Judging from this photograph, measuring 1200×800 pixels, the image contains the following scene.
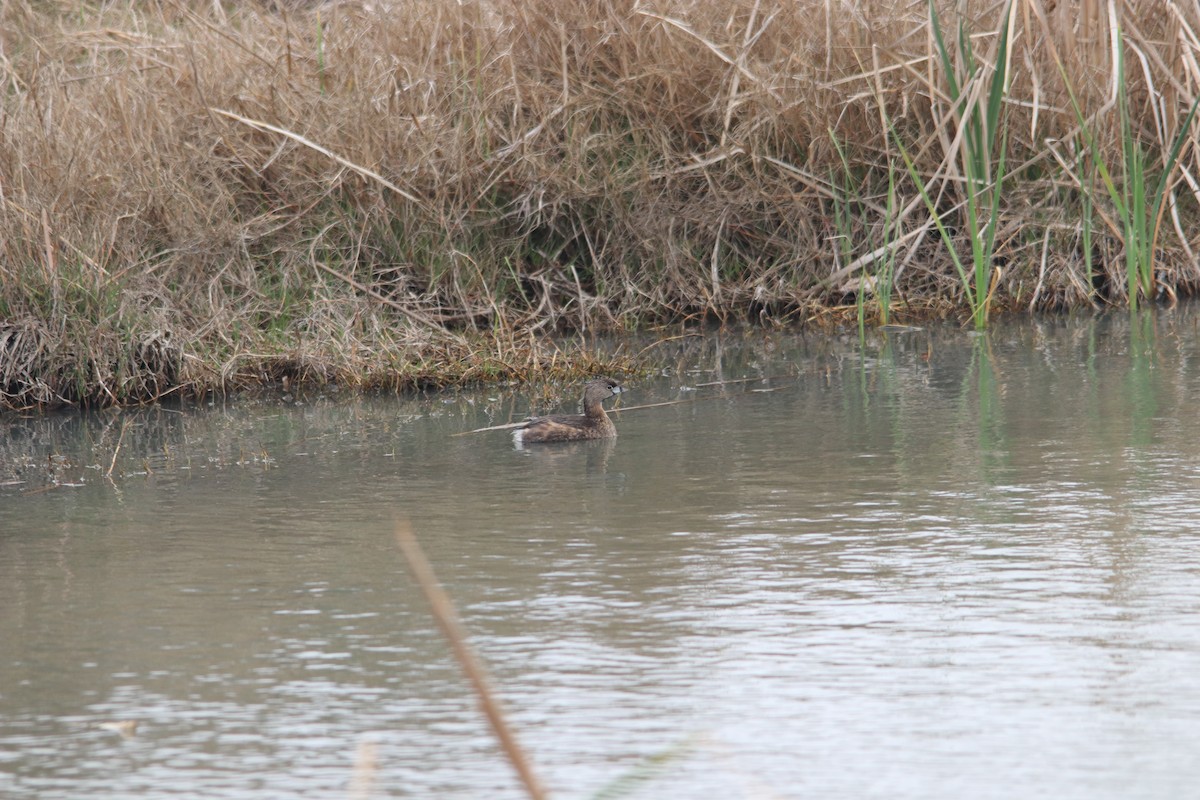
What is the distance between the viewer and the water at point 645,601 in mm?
3602

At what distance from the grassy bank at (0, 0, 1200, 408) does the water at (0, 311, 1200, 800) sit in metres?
2.35

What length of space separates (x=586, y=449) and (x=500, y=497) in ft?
3.47

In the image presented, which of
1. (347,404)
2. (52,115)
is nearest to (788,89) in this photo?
(347,404)

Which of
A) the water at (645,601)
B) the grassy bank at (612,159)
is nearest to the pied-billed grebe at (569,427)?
the water at (645,601)

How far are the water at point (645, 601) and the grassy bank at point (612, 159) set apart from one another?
235cm

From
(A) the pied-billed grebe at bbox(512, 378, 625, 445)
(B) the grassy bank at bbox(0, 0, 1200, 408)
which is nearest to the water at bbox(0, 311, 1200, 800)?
(A) the pied-billed grebe at bbox(512, 378, 625, 445)

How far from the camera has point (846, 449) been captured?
688 centimetres

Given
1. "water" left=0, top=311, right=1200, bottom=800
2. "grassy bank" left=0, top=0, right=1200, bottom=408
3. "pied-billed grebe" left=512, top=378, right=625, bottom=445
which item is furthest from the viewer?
"grassy bank" left=0, top=0, right=1200, bottom=408

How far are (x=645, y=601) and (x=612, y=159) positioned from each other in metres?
6.76

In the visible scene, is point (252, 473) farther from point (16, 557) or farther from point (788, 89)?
point (788, 89)

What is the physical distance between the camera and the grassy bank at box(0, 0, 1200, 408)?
10281 mm

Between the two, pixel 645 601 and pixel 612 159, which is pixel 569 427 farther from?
pixel 612 159

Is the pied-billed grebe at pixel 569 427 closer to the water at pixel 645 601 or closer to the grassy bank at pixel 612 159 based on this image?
the water at pixel 645 601

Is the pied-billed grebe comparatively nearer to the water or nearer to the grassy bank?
the water
